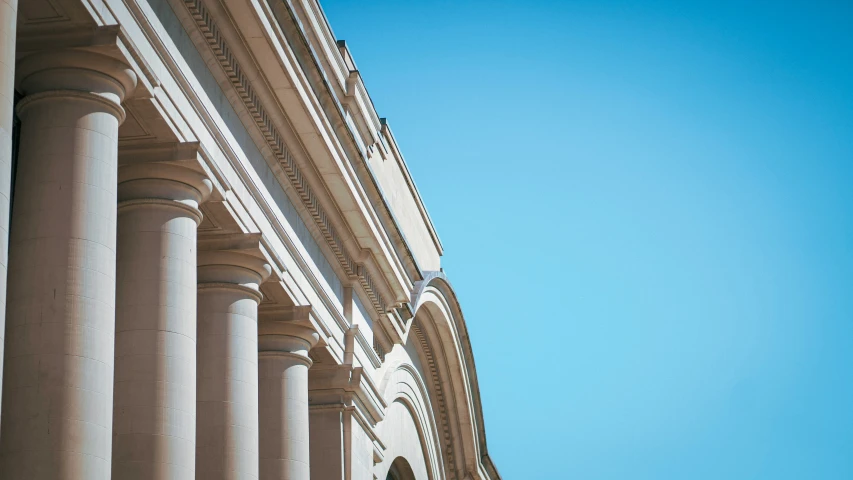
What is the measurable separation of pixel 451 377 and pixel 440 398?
0.99 m

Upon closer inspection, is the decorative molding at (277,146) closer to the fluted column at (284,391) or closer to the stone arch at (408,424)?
the fluted column at (284,391)

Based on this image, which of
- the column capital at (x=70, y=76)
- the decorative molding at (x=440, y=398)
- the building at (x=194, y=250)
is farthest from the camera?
the decorative molding at (x=440, y=398)

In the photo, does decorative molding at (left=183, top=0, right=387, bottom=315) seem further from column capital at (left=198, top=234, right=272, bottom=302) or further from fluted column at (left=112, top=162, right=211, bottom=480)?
fluted column at (left=112, top=162, right=211, bottom=480)

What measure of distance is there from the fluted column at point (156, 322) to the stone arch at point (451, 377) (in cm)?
2022

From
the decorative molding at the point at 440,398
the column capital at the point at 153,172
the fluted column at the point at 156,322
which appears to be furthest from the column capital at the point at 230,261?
the decorative molding at the point at 440,398

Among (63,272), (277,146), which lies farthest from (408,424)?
(63,272)

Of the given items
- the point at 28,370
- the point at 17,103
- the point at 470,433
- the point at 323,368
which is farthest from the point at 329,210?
the point at 470,433

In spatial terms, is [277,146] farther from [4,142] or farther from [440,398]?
[440,398]

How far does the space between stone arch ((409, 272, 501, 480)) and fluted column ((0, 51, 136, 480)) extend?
2446 cm

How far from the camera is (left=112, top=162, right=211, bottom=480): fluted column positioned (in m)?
26.6

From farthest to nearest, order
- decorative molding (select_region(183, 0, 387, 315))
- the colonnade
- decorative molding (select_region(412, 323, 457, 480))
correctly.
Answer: decorative molding (select_region(412, 323, 457, 480)) < decorative molding (select_region(183, 0, 387, 315)) < the colonnade

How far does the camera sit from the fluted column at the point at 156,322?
87.2 feet

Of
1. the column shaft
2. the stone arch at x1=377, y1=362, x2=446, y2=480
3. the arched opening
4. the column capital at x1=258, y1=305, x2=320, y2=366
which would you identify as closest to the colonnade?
the column capital at x1=258, y1=305, x2=320, y2=366

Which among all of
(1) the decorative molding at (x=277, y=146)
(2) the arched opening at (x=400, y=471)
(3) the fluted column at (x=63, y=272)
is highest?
(1) the decorative molding at (x=277, y=146)
